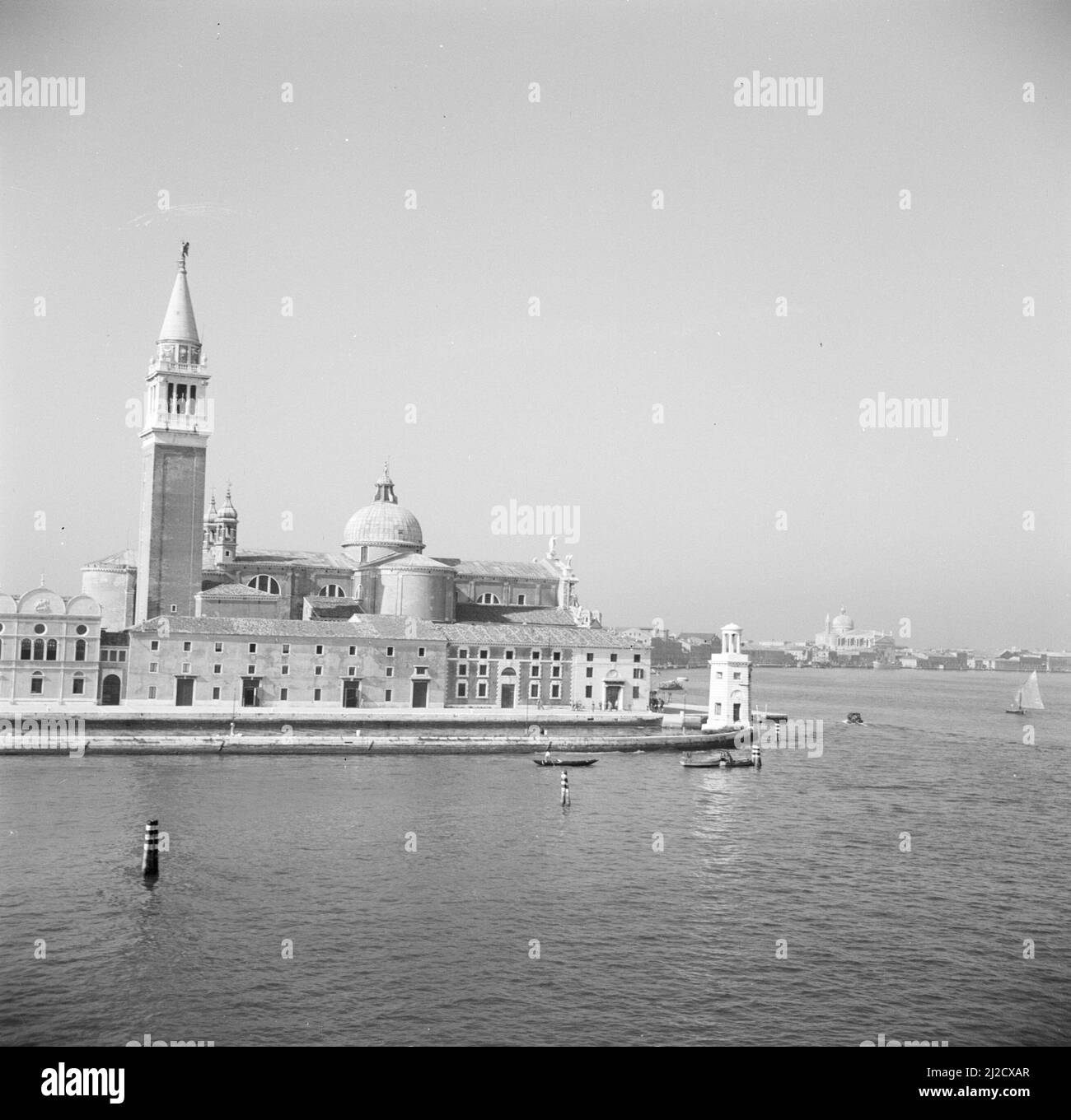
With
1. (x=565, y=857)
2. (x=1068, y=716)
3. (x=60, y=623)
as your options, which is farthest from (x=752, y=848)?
(x=1068, y=716)

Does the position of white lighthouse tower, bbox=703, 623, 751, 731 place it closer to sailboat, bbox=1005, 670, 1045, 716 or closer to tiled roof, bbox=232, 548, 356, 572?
tiled roof, bbox=232, 548, 356, 572

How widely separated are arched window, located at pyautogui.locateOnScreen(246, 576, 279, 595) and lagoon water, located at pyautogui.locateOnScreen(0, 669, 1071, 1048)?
1896 cm

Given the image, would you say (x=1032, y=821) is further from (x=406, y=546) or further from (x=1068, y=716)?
(x=1068, y=716)

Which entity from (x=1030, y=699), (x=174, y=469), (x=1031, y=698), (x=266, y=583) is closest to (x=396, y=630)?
(x=266, y=583)

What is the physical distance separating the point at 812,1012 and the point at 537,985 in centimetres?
430

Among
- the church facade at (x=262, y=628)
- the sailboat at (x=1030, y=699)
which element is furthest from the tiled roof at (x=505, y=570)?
the sailboat at (x=1030, y=699)

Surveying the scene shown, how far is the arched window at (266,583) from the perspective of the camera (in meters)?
61.6

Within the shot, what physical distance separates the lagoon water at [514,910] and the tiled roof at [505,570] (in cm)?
2746

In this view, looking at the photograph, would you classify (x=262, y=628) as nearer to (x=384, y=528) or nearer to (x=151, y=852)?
(x=384, y=528)

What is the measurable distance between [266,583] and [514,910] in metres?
39.5

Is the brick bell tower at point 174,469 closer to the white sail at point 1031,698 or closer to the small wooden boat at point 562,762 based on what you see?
the small wooden boat at point 562,762

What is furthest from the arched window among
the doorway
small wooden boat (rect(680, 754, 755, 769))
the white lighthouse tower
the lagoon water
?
small wooden boat (rect(680, 754, 755, 769))

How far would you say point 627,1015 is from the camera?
63.5 ft
